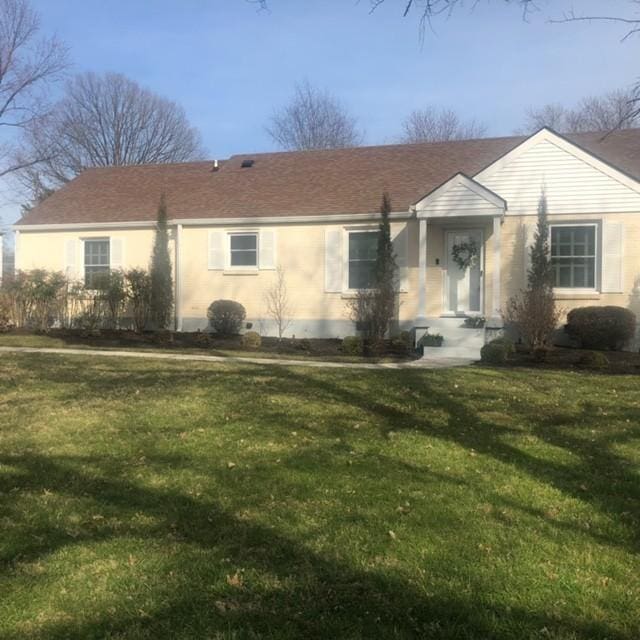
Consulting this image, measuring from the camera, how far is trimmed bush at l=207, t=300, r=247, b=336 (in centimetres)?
1678

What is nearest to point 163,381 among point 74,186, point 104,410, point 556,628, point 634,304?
point 104,410

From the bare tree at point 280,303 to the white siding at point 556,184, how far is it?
552cm

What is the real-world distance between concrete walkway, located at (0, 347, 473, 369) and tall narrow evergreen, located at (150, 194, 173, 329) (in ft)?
13.0

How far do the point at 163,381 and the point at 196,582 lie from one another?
6072mm

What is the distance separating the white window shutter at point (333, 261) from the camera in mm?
16812

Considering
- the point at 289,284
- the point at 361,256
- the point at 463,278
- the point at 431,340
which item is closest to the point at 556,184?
the point at 463,278

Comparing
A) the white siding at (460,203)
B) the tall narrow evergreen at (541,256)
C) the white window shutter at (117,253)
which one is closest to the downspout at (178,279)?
the white window shutter at (117,253)

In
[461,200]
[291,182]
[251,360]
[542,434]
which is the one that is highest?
[291,182]

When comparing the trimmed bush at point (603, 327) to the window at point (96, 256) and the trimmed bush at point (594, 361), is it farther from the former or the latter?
the window at point (96, 256)

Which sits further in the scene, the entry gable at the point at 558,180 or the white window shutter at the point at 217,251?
the white window shutter at the point at 217,251

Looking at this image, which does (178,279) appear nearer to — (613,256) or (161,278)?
(161,278)

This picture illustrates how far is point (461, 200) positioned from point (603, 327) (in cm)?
411

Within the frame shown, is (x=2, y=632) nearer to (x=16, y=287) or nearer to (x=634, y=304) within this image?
(x=634, y=304)

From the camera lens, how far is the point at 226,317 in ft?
55.0
